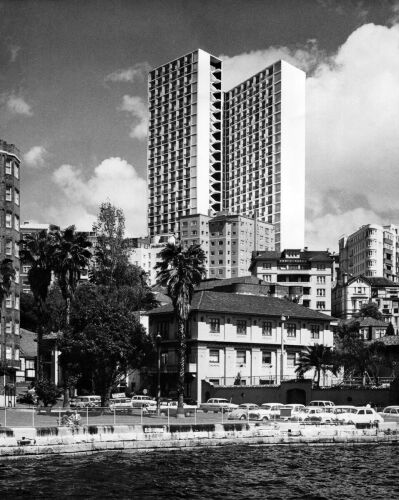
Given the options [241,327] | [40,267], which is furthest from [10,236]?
[241,327]

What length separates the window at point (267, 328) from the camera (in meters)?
103

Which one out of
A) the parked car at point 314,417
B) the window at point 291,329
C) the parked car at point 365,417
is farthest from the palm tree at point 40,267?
the parked car at point 365,417

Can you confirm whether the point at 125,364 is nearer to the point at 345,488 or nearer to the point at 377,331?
the point at 345,488

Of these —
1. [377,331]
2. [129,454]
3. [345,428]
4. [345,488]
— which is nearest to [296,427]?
[345,428]

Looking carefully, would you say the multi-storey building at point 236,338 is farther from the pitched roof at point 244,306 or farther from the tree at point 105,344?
the tree at point 105,344

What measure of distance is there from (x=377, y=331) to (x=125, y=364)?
308ft

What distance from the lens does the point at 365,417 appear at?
66688 mm

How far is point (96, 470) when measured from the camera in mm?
45281

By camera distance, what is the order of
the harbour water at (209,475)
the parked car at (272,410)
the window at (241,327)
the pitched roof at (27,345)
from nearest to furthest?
the harbour water at (209,475) → the parked car at (272,410) → the window at (241,327) → the pitched roof at (27,345)

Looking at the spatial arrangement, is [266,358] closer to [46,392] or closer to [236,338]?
[236,338]

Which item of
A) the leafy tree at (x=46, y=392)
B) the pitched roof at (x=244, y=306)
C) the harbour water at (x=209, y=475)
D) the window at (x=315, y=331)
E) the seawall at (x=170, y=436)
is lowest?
the harbour water at (x=209, y=475)

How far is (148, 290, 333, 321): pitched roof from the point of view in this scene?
100 meters

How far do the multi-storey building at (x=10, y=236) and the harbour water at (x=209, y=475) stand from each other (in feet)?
162

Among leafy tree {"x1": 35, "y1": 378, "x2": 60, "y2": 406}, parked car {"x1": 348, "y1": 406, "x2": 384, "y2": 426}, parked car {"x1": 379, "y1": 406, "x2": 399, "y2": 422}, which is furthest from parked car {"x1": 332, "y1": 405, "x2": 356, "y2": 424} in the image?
leafy tree {"x1": 35, "y1": 378, "x2": 60, "y2": 406}
